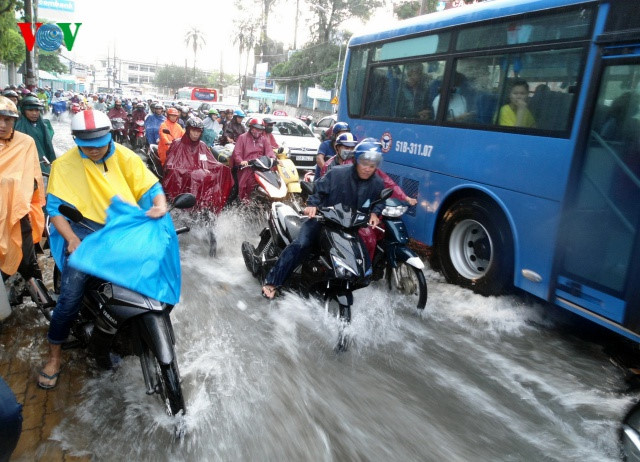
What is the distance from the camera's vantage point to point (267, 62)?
68375mm

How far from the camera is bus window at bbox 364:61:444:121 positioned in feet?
22.1

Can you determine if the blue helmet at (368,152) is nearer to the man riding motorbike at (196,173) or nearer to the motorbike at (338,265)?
the motorbike at (338,265)

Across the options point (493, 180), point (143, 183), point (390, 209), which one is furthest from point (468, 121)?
point (143, 183)

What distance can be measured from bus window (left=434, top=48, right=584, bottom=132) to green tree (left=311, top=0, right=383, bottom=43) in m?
45.7

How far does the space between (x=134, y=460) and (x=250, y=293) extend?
303 cm

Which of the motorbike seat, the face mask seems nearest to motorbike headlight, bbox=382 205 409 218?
the motorbike seat

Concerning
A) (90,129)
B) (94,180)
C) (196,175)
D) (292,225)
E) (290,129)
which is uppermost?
(90,129)

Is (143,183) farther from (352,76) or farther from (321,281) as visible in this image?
(352,76)

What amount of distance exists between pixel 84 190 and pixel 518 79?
172 inches

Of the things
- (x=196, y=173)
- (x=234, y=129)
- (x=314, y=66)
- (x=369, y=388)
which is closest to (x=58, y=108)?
(x=314, y=66)

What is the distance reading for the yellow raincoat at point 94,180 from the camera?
131 inches

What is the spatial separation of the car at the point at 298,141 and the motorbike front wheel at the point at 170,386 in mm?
12372

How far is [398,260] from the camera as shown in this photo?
5.36 m

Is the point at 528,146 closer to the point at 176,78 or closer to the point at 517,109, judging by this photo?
the point at 517,109
